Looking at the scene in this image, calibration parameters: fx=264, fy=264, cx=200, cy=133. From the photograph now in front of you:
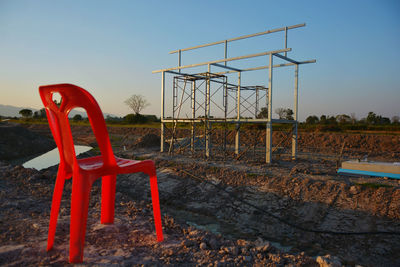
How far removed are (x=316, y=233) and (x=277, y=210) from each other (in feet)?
3.76

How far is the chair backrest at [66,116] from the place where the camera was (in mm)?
3080

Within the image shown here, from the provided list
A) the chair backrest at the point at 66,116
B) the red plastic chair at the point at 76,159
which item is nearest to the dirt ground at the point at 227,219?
the red plastic chair at the point at 76,159

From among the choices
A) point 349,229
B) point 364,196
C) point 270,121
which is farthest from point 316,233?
point 270,121

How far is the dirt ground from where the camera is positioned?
11.1ft

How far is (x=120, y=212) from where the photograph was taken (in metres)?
5.08

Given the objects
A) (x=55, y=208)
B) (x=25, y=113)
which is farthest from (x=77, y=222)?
(x=25, y=113)

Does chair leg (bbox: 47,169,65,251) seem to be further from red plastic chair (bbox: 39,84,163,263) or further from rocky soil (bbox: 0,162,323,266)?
rocky soil (bbox: 0,162,323,266)

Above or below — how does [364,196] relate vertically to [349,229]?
above

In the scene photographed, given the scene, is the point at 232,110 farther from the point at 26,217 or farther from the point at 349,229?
the point at 26,217

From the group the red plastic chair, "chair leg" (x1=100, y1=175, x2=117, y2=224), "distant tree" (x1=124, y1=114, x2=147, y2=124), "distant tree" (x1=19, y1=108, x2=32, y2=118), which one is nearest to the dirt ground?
"chair leg" (x1=100, y1=175, x2=117, y2=224)

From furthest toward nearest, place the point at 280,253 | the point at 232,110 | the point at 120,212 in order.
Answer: the point at 232,110 < the point at 120,212 < the point at 280,253

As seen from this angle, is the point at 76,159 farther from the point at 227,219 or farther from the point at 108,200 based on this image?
the point at 227,219

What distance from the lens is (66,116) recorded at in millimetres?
3266

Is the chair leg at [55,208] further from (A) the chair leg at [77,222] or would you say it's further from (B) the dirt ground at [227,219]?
(A) the chair leg at [77,222]
